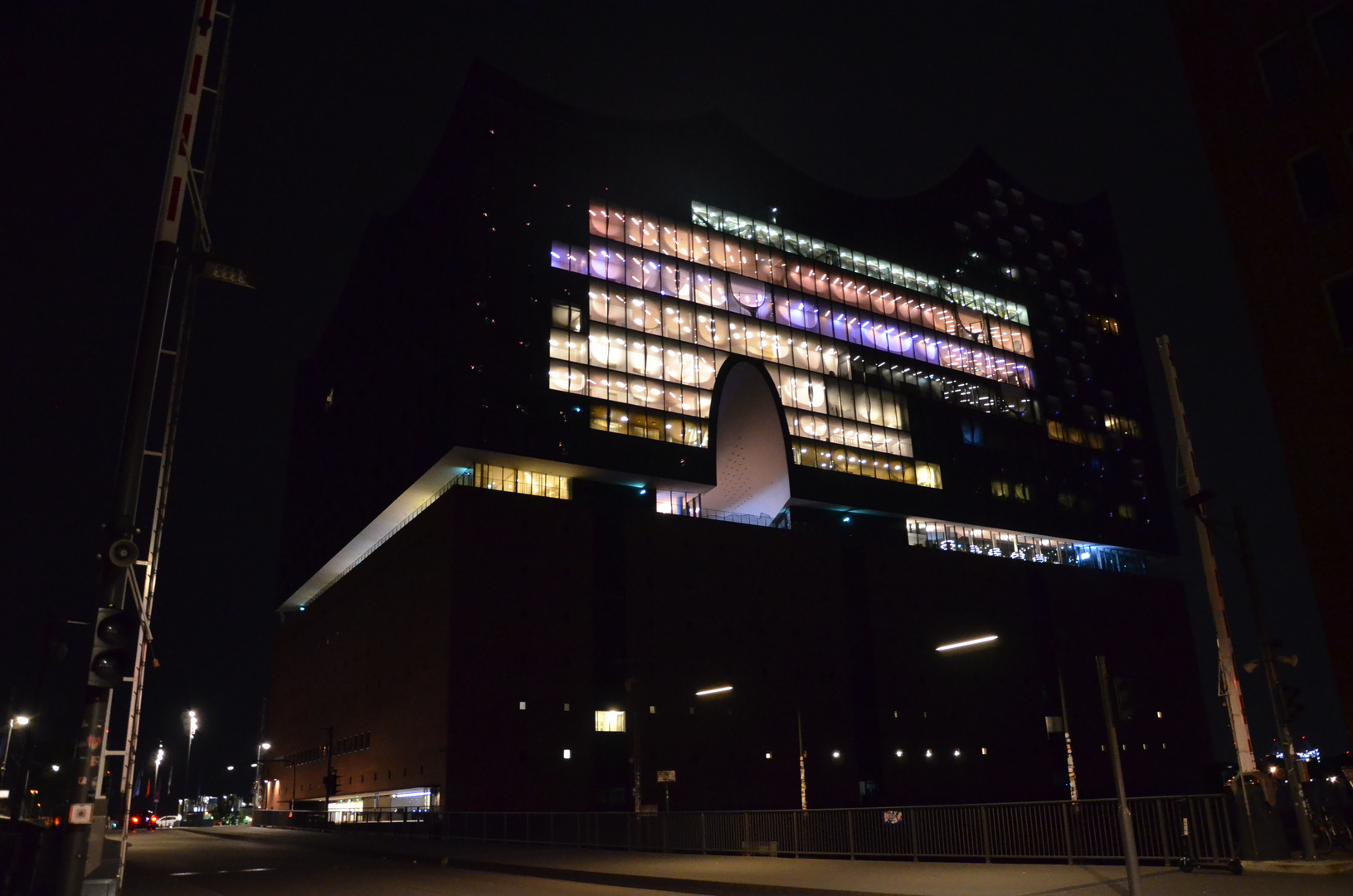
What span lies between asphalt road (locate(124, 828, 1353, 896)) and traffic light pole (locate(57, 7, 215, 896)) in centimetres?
1158

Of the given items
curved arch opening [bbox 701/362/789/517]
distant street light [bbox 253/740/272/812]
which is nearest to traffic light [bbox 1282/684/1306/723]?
curved arch opening [bbox 701/362/789/517]

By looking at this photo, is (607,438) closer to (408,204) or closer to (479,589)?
(479,589)

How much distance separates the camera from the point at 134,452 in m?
9.22

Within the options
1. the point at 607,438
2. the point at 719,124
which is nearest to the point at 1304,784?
the point at 607,438

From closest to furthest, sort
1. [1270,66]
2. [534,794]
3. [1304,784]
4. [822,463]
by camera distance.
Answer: [1304,784] → [1270,66] → [534,794] → [822,463]

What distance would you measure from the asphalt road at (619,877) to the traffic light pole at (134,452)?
38.0 ft

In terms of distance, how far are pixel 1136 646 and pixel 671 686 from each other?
1797 inches

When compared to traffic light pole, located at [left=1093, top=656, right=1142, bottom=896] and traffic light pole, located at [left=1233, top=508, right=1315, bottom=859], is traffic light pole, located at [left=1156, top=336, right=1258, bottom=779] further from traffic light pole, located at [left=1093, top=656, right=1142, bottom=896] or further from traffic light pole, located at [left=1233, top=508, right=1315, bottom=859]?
traffic light pole, located at [left=1093, top=656, right=1142, bottom=896]

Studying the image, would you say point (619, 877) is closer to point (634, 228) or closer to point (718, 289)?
point (634, 228)

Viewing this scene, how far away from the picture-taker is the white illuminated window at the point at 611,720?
182 ft

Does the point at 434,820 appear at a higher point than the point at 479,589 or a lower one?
lower

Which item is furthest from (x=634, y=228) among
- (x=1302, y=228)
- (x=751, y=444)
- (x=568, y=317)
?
(x=1302, y=228)

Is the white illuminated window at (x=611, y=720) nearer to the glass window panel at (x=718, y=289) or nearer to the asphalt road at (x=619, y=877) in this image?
the asphalt road at (x=619, y=877)

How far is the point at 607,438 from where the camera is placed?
5975 cm
